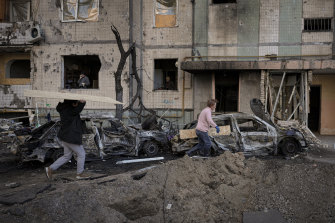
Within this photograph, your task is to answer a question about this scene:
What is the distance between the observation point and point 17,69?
16906 millimetres

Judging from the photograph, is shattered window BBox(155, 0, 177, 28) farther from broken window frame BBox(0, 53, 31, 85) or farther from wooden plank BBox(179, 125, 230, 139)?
wooden plank BBox(179, 125, 230, 139)

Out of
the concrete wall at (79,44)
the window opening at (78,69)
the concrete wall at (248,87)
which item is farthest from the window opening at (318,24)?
the window opening at (78,69)

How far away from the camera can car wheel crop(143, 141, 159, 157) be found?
367 inches

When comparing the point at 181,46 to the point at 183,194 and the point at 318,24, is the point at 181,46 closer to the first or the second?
the point at 318,24

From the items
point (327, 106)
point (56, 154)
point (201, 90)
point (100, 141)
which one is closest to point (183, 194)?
point (100, 141)

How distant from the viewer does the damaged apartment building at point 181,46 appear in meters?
14.2

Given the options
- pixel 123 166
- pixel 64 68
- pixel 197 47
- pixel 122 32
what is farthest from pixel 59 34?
pixel 123 166

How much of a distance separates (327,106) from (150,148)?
11.3m

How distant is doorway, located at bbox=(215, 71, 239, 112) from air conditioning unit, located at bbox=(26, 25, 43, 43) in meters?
9.32

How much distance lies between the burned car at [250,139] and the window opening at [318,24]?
26.0 ft

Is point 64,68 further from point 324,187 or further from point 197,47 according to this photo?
point 324,187

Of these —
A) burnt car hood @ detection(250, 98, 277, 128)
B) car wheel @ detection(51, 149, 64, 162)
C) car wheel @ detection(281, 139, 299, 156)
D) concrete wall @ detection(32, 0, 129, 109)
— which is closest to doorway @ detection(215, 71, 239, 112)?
concrete wall @ detection(32, 0, 129, 109)

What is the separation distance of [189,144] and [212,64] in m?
5.28

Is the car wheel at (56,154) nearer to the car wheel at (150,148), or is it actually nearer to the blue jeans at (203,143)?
Result: the car wheel at (150,148)
